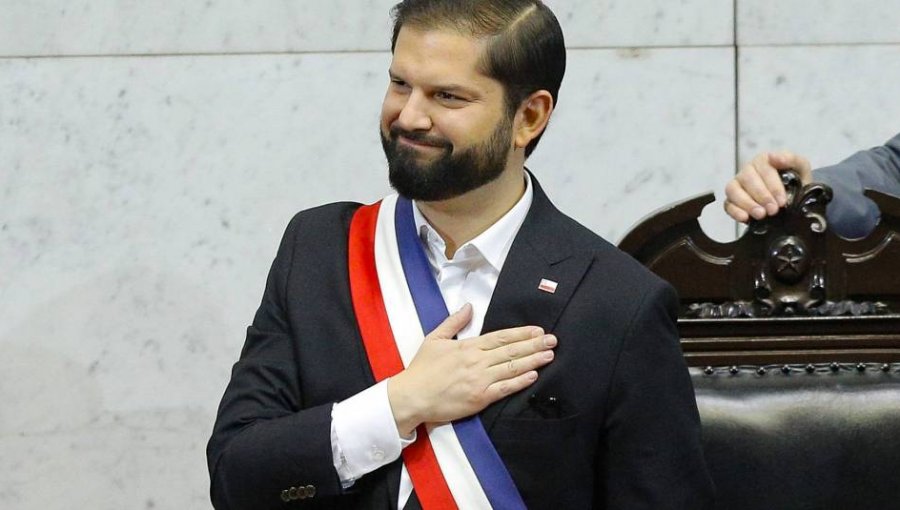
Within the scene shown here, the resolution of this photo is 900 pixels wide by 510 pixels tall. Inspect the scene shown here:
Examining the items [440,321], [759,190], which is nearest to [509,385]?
[440,321]

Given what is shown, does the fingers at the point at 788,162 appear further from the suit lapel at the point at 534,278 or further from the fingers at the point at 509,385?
the fingers at the point at 509,385

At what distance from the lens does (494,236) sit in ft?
5.52

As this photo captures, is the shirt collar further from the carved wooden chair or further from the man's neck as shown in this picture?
the carved wooden chair

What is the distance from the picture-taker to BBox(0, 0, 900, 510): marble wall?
8.77 feet

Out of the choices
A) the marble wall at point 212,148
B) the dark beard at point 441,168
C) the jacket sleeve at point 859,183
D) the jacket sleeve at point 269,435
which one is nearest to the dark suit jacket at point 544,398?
the jacket sleeve at point 269,435

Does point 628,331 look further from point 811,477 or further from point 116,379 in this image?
point 116,379

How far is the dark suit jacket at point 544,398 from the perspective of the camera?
5.21ft

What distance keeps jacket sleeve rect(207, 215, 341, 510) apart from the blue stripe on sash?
152 mm

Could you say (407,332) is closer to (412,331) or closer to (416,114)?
(412,331)

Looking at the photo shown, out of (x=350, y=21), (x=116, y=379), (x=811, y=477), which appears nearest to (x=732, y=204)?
(x=811, y=477)

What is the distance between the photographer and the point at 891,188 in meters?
2.21

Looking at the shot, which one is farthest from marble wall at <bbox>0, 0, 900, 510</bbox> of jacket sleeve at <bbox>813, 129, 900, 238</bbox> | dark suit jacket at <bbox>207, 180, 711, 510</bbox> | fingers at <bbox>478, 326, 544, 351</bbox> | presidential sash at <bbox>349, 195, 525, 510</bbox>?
fingers at <bbox>478, 326, 544, 351</bbox>

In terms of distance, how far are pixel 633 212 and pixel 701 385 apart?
76 cm

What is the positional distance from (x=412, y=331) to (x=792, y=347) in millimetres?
637
